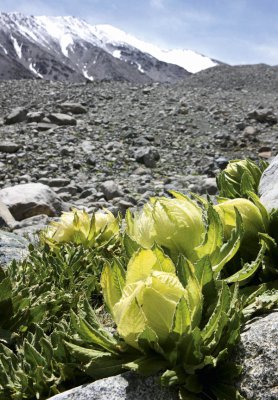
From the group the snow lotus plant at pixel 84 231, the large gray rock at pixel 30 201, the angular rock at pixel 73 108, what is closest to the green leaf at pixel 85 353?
the snow lotus plant at pixel 84 231

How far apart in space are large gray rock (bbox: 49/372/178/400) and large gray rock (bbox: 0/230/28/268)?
2084 millimetres

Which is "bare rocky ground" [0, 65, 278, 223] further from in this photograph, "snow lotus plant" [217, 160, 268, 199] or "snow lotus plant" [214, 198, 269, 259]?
"snow lotus plant" [214, 198, 269, 259]

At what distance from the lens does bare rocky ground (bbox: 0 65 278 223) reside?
13.8 metres

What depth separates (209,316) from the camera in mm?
1619

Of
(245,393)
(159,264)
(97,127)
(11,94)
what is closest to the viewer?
(245,393)

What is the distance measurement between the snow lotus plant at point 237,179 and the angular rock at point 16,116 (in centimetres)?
1705

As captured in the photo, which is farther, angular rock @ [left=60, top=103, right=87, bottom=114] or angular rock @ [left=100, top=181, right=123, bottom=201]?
angular rock @ [left=60, top=103, right=87, bottom=114]

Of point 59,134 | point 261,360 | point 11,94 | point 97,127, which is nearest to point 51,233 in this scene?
point 261,360

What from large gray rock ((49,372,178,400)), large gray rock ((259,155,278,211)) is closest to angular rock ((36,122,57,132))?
large gray rock ((259,155,278,211))

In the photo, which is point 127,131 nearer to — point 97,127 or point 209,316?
point 97,127

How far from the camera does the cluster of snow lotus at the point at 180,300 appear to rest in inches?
57.4

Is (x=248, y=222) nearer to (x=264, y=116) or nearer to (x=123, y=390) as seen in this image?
(x=123, y=390)

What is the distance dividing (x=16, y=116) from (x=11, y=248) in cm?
1653

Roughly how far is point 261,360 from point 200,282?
1.05 feet
